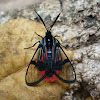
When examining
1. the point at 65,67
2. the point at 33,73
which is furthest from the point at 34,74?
the point at 65,67

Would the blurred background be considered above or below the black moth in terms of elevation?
above

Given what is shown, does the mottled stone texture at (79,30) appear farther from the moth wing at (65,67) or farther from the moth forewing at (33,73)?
the moth forewing at (33,73)

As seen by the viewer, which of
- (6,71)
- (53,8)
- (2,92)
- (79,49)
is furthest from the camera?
(53,8)

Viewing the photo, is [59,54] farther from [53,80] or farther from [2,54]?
[2,54]

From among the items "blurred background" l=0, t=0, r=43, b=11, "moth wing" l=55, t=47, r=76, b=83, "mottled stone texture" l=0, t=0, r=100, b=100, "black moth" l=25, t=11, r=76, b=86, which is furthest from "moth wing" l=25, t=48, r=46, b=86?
"blurred background" l=0, t=0, r=43, b=11

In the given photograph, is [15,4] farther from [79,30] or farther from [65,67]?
[65,67]

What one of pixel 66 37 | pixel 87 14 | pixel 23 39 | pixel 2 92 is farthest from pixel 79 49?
pixel 2 92

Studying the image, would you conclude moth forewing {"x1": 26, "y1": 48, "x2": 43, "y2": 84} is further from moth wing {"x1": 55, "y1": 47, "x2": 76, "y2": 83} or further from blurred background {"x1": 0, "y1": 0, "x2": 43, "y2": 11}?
blurred background {"x1": 0, "y1": 0, "x2": 43, "y2": 11}

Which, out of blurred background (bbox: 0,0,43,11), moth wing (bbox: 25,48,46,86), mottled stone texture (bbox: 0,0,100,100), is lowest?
moth wing (bbox: 25,48,46,86)
